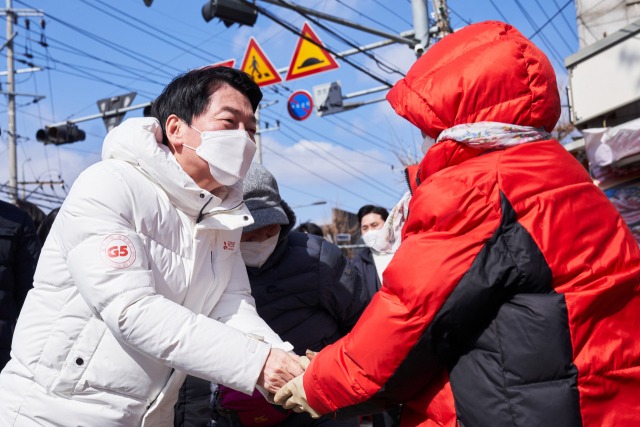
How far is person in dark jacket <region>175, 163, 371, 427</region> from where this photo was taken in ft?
9.91

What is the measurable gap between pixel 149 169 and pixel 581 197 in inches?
58.7

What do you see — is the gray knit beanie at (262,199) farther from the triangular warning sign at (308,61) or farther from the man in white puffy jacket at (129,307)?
the triangular warning sign at (308,61)

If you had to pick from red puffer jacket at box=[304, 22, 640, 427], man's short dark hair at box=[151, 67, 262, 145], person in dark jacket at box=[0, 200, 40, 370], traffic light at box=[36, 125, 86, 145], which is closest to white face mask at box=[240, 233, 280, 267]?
man's short dark hair at box=[151, 67, 262, 145]

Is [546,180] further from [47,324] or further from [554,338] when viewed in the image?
[47,324]

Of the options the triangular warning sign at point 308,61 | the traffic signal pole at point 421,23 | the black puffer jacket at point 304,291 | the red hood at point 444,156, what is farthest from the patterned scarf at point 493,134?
the triangular warning sign at point 308,61

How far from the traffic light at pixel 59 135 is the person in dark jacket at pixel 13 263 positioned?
1558 cm

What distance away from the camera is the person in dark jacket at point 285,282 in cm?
302

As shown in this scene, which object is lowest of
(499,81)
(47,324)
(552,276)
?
(47,324)

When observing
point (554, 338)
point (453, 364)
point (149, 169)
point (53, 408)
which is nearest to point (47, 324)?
point (53, 408)

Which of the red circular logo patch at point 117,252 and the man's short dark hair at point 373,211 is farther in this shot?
the man's short dark hair at point 373,211

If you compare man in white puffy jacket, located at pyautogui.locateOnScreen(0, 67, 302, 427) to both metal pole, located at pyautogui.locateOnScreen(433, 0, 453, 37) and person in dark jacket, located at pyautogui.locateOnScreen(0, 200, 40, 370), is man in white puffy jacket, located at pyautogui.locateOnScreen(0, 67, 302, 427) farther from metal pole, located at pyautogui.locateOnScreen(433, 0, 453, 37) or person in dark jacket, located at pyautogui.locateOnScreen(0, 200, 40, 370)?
metal pole, located at pyautogui.locateOnScreen(433, 0, 453, 37)

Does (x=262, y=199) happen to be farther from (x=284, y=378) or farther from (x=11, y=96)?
(x=11, y=96)

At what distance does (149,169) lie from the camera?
205 cm

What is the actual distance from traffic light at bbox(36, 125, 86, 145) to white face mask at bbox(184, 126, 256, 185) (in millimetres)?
17721
